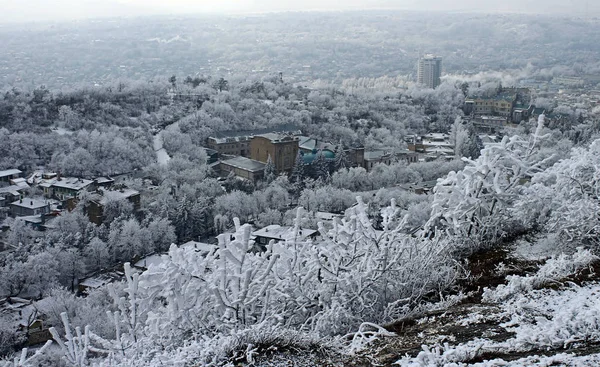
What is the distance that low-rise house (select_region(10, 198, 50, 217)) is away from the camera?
661 inches

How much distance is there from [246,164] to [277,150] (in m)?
1.29

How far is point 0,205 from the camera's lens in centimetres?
1703

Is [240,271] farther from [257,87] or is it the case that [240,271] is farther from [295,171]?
[257,87]

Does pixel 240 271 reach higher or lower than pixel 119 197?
higher

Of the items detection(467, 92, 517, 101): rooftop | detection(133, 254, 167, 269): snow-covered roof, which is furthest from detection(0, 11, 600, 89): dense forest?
detection(133, 254, 167, 269): snow-covered roof

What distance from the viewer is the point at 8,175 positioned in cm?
1950

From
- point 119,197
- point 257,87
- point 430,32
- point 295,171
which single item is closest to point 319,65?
point 430,32

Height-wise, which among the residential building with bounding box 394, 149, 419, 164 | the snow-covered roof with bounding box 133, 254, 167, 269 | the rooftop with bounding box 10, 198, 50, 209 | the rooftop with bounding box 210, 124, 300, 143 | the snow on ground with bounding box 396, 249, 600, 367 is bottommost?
the residential building with bounding box 394, 149, 419, 164

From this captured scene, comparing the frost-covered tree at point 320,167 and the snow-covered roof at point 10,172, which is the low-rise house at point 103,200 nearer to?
the snow-covered roof at point 10,172

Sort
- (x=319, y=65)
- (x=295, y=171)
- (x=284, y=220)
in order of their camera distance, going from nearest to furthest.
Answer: (x=284, y=220) < (x=295, y=171) < (x=319, y=65)

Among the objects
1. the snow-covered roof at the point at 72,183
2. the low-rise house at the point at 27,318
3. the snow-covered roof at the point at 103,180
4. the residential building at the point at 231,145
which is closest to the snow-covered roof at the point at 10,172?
the snow-covered roof at the point at 72,183

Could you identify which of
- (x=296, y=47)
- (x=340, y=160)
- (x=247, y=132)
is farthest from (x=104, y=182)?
(x=296, y=47)

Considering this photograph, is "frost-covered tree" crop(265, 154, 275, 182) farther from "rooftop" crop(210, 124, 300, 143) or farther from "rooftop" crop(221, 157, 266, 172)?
Answer: "rooftop" crop(210, 124, 300, 143)

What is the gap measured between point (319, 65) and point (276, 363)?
5653cm
